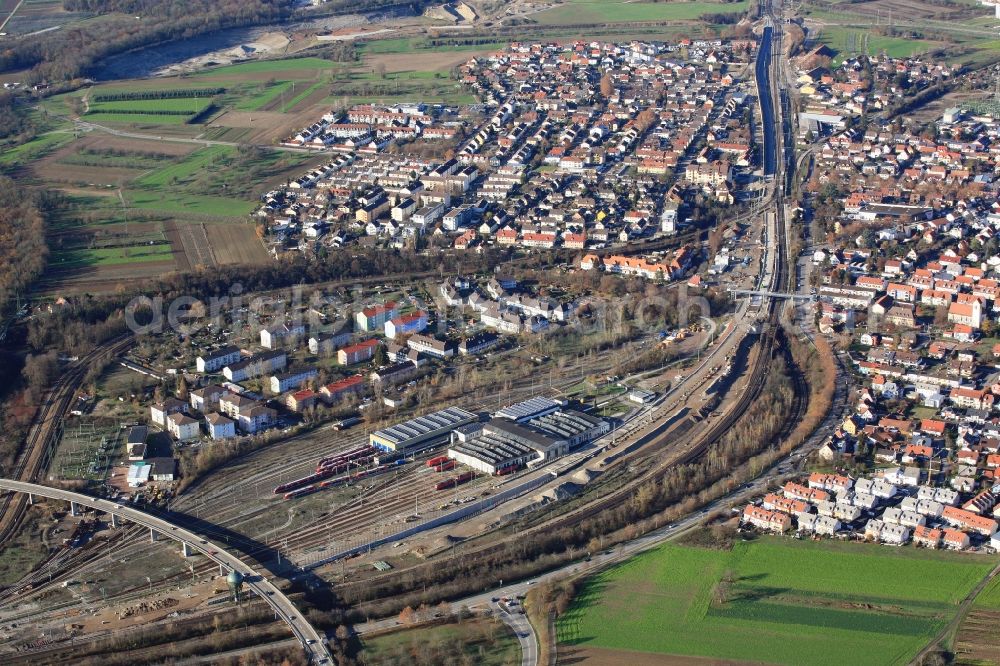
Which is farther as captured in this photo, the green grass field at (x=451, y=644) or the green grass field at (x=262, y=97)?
the green grass field at (x=262, y=97)

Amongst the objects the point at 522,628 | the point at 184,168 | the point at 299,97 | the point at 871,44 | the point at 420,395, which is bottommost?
the point at 522,628

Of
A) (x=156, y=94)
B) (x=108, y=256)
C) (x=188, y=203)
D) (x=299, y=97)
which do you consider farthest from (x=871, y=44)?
(x=108, y=256)

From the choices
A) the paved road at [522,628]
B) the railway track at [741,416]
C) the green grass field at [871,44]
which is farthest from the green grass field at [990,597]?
the green grass field at [871,44]

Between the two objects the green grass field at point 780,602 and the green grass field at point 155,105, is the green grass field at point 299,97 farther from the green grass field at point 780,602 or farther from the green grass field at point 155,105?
the green grass field at point 780,602

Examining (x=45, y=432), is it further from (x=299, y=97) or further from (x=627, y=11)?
(x=627, y=11)

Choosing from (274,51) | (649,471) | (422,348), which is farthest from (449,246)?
(274,51)

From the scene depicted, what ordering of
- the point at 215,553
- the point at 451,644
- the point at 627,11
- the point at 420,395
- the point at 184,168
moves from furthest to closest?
the point at 627,11 < the point at 184,168 < the point at 420,395 < the point at 215,553 < the point at 451,644

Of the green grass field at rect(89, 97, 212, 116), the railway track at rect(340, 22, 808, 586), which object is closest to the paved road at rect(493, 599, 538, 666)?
the railway track at rect(340, 22, 808, 586)
